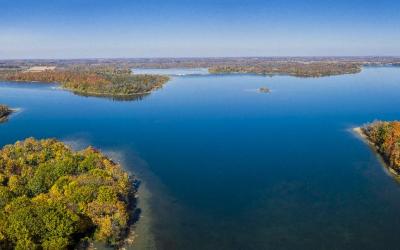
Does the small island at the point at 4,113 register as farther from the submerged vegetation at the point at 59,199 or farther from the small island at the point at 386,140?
the small island at the point at 386,140

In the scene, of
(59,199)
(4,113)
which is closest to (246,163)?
(59,199)

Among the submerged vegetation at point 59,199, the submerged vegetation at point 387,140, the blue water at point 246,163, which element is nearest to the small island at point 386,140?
the submerged vegetation at point 387,140

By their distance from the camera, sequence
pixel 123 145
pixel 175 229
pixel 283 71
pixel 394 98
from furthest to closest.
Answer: pixel 283 71 → pixel 394 98 → pixel 123 145 → pixel 175 229

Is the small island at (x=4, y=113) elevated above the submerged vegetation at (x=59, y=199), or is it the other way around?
the submerged vegetation at (x=59, y=199)

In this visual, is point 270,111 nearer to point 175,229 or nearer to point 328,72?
point 175,229

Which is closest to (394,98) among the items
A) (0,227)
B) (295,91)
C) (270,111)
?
(295,91)

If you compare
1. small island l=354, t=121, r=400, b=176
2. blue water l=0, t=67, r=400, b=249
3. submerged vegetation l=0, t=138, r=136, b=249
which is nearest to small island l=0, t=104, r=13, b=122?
blue water l=0, t=67, r=400, b=249

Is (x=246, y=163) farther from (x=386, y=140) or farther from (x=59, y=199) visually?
(x=59, y=199)
